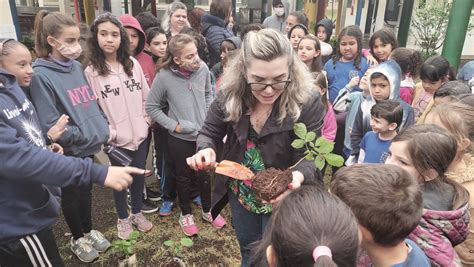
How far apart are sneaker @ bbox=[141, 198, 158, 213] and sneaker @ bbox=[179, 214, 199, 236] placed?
406 mm

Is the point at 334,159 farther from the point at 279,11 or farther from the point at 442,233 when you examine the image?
the point at 279,11

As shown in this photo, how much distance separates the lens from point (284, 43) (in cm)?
184

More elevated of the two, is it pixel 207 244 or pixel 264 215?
pixel 264 215

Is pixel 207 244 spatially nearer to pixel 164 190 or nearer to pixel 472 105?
pixel 164 190

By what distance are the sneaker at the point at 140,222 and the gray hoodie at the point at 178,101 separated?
0.92 metres

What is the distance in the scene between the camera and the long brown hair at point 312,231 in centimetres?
108

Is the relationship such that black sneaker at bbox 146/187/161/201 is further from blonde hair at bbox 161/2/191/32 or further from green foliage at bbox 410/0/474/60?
green foliage at bbox 410/0/474/60

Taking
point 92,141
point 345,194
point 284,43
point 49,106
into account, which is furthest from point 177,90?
point 345,194

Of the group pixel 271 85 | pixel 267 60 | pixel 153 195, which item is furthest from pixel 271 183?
pixel 153 195

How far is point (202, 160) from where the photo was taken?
203 centimetres

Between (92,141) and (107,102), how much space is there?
1.28 ft

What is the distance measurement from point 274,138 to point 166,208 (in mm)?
2112

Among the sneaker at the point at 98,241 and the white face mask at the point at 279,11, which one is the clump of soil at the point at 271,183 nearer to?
the sneaker at the point at 98,241


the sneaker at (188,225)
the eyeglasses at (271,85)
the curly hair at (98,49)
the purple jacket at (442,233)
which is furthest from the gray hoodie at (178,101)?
the purple jacket at (442,233)
